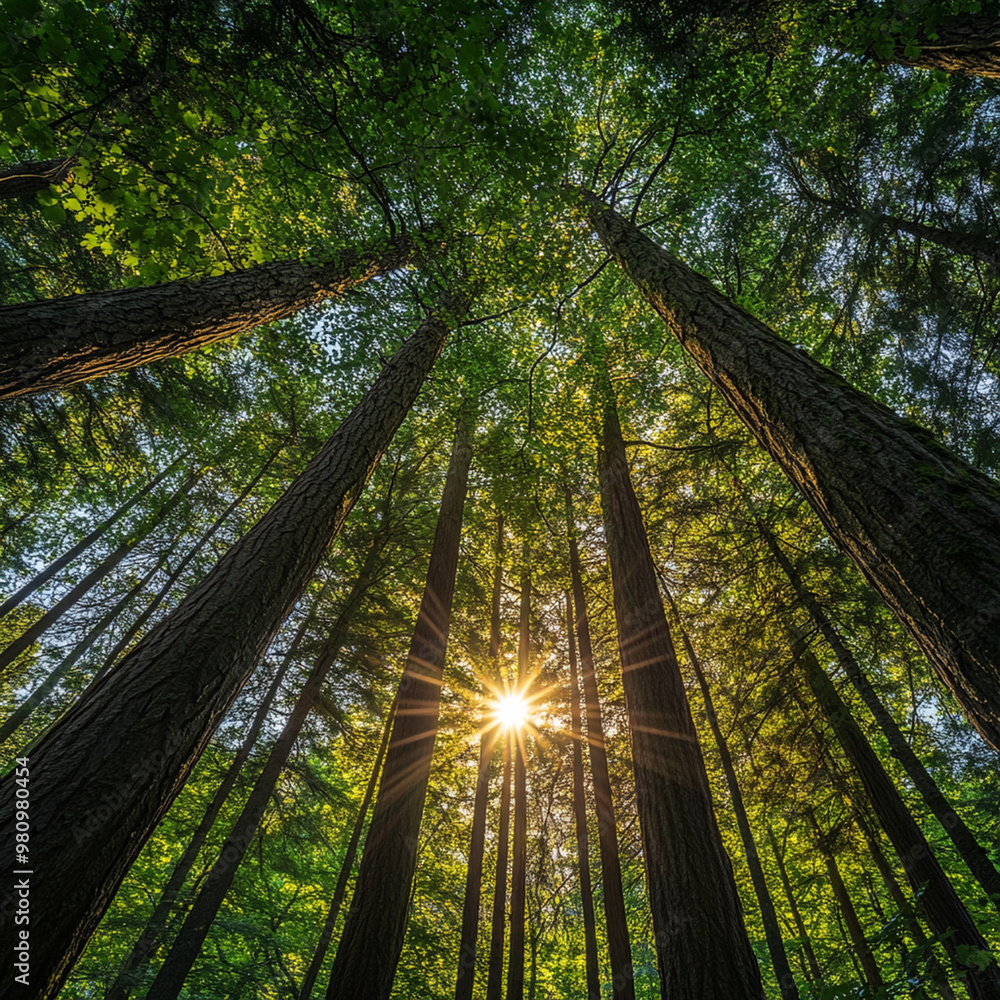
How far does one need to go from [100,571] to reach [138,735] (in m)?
12.3

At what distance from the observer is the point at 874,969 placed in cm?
905

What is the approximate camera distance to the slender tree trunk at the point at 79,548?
1090 cm

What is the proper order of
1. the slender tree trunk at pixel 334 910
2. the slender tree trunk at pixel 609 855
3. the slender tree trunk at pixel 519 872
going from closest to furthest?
the slender tree trunk at pixel 609 855 < the slender tree trunk at pixel 334 910 < the slender tree trunk at pixel 519 872

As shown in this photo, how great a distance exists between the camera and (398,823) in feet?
15.1

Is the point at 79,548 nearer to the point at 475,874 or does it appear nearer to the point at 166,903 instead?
the point at 166,903

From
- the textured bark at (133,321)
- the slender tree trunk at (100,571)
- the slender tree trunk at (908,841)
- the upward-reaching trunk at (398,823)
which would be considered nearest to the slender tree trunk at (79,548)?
the slender tree trunk at (100,571)

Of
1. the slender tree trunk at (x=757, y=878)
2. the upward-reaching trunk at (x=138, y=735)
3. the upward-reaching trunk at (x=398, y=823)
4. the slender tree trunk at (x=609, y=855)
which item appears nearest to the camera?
the upward-reaching trunk at (x=138, y=735)

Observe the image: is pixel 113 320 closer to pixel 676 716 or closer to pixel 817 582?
pixel 676 716

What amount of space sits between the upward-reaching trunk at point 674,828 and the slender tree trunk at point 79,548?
460 inches

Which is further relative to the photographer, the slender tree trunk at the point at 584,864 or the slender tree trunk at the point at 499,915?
the slender tree trunk at the point at 584,864

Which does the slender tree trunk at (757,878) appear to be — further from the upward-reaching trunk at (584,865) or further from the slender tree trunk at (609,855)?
the upward-reaching trunk at (584,865)

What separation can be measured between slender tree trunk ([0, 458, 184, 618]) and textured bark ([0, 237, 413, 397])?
849 centimetres

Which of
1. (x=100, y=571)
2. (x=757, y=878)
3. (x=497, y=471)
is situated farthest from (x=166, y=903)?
(x=757, y=878)

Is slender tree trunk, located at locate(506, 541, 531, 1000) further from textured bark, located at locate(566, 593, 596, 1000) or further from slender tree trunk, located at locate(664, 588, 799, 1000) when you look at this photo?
slender tree trunk, located at locate(664, 588, 799, 1000)
